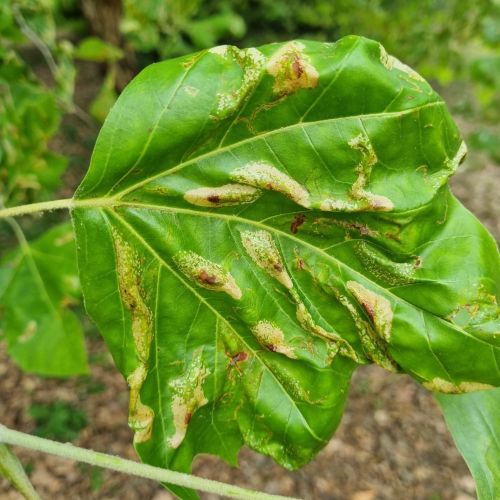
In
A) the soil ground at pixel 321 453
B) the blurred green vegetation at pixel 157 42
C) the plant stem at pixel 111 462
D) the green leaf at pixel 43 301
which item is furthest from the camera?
the soil ground at pixel 321 453

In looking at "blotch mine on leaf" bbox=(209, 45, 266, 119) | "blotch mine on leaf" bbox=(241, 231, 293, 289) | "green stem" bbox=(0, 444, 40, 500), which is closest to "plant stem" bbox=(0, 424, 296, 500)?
"green stem" bbox=(0, 444, 40, 500)

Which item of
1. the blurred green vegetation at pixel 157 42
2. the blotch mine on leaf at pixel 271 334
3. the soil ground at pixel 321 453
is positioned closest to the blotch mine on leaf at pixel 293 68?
the blotch mine on leaf at pixel 271 334

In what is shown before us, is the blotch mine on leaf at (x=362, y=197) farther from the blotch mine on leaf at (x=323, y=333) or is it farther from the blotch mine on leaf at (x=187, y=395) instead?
the blotch mine on leaf at (x=187, y=395)

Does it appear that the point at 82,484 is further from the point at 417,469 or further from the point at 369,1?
the point at 369,1

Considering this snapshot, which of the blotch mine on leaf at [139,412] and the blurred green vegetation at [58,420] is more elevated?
the blotch mine on leaf at [139,412]

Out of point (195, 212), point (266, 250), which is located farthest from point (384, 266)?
point (195, 212)

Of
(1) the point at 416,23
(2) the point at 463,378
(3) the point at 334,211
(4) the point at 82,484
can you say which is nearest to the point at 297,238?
(3) the point at 334,211
